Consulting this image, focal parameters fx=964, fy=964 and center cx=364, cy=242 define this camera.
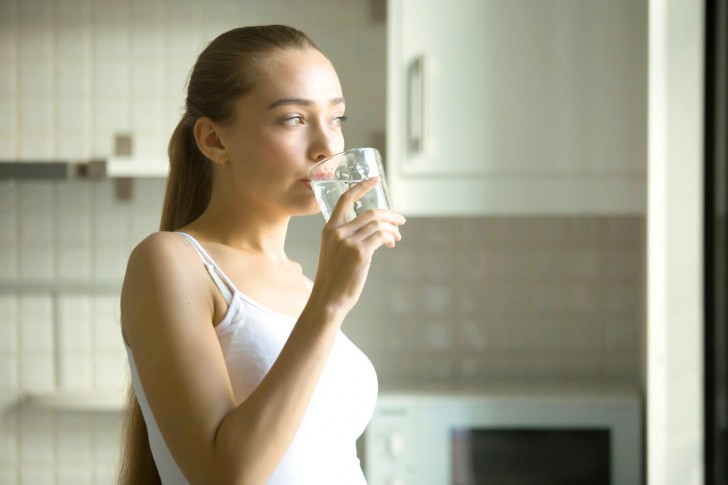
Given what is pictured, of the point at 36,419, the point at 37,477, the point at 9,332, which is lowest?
the point at 37,477

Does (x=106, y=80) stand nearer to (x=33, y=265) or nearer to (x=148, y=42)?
(x=148, y=42)

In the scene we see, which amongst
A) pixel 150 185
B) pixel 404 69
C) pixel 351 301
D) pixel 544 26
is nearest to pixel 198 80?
pixel 351 301

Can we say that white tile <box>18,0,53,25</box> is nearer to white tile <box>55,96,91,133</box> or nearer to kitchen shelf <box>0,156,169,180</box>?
white tile <box>55,96,91,133</box>

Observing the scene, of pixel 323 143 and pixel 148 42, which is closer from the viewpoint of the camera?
pixel 323 143

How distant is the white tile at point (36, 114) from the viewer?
7.68 feet

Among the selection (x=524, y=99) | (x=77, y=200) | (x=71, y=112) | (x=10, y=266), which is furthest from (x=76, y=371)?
(x=524, y=99)

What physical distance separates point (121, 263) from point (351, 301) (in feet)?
5.19

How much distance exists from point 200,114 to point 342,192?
0.22m

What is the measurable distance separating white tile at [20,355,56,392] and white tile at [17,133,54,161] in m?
0.49

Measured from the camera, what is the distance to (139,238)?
7.70 feet

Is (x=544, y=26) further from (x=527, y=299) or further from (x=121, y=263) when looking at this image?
(x=121, y=263)

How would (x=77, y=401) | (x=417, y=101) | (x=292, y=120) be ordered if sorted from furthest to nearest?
(x=77, y=401) < (x=417, y=101) < (x=292, y=120)

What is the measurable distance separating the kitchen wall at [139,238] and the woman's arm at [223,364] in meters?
1.42

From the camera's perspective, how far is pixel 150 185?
92.4 inches
